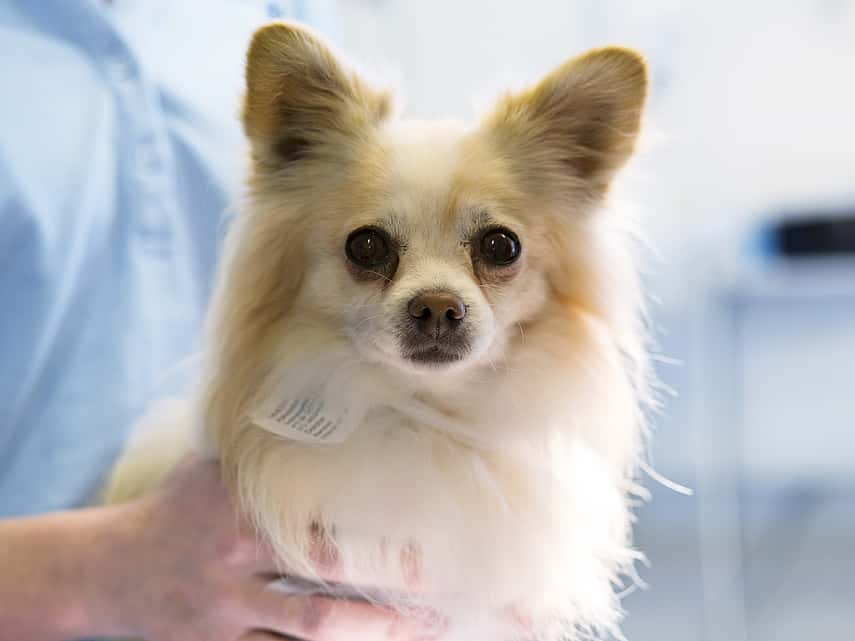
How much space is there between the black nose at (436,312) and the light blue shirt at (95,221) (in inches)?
15.0

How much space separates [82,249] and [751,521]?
10.5 ft

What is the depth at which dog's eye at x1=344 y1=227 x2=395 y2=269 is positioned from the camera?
1137 millimetres

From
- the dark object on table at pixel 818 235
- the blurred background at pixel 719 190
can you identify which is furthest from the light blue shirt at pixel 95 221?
the dark object on table at pixel 818 235

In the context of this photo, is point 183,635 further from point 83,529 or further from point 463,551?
point 463,551

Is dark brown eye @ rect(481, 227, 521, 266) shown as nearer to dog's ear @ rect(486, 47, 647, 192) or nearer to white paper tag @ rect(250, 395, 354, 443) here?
dog's ear @ rect(486, 47, 647, 192)

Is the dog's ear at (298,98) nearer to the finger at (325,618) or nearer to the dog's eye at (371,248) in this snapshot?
the dog's eye at (371,248)

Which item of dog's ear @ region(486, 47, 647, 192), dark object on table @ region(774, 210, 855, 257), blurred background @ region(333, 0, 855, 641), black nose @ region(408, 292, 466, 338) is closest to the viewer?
black nose @ region(408, 292, 466, 338)

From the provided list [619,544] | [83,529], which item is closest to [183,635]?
[83,529]

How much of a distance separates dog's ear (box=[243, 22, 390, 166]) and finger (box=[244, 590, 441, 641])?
555mm

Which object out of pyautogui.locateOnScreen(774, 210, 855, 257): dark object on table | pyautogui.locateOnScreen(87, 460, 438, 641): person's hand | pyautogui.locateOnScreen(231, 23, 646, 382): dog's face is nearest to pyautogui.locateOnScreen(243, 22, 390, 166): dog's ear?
pyautogui.locateOnScreen(231, 23, 646, 382): dog's face

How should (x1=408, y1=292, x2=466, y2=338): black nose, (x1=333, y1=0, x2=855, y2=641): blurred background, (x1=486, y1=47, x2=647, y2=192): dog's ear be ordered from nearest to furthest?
(x1=408, y1=292, x2=466, y2=338): black nose, (x1=486, y1=47, x2=647, y2=192): dog's ear, (x1=333, y1=0, x2=855, y2=641): blurred background

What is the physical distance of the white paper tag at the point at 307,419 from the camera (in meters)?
1.12

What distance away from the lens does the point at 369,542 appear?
3.61 ft

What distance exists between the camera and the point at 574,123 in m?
1.24
